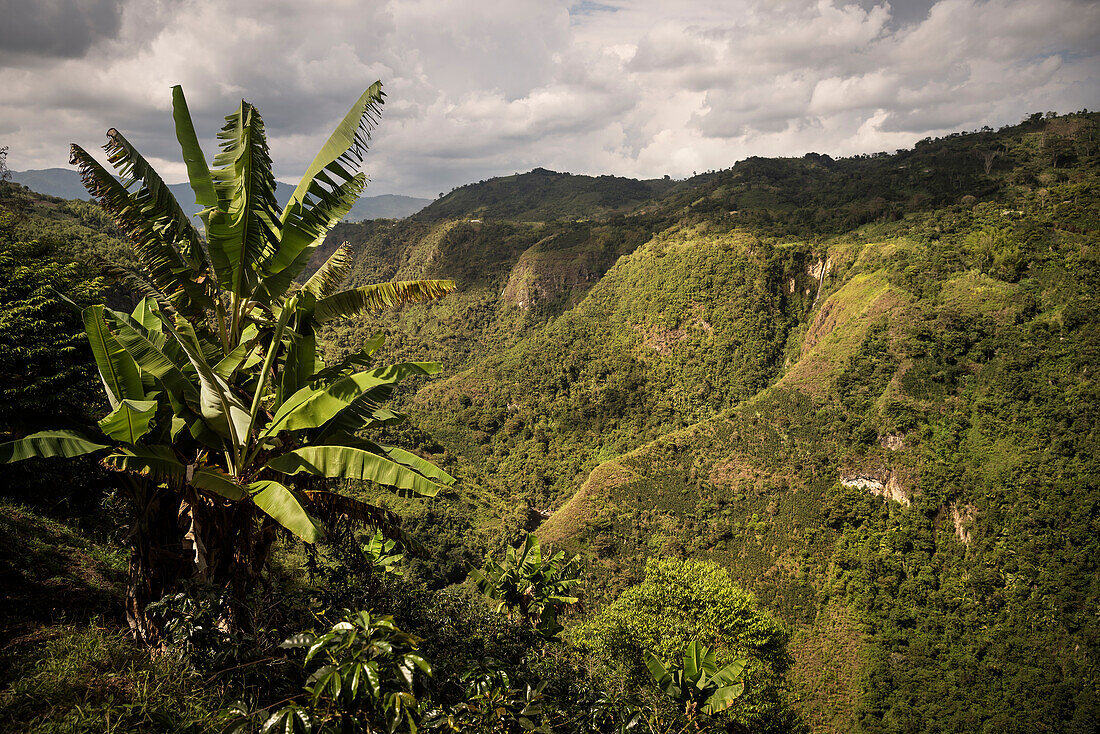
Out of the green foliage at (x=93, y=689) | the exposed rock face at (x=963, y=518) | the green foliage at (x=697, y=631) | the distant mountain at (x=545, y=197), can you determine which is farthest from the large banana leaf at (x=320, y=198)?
the distant mountain at (x=545, y=197)

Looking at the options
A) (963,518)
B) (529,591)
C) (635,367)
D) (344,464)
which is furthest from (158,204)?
(635,367)

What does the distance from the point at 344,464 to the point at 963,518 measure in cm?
3347

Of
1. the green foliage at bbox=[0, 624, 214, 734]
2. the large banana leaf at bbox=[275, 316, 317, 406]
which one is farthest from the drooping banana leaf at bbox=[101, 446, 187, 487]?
the green foliage at bbox=[0, 624, 214, 734]

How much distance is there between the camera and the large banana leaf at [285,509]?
3.48m

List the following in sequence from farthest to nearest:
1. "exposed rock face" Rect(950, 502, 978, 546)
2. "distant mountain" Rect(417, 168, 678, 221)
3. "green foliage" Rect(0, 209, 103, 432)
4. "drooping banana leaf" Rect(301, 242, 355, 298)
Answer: "distant mountain" Rect(417, 168, 678, 221) → "exposed rock face" Rect(950, 502, 978, 546) → "green foliage" Rect(0, 209, 103, 432) → "drooping banana leaf" Rect(301, 242, 355, 298)

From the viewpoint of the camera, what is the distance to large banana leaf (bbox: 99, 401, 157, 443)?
3.53 meters

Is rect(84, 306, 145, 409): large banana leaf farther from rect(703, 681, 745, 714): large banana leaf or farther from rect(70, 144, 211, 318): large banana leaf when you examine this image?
rect(703, 681, 745, 714): large banana leaf

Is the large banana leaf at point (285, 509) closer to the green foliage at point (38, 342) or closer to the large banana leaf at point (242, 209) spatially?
the large banana leaf at point (242, 209)

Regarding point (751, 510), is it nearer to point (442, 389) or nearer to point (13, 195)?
point (442, 389)

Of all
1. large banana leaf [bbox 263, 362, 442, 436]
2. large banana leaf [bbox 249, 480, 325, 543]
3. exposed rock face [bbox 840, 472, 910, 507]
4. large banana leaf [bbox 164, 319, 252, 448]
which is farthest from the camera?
exposed rock face [bbox 840, 472, 910, 507]

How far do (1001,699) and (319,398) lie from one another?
2970 cm

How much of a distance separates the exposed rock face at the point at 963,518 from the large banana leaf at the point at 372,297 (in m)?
32.0

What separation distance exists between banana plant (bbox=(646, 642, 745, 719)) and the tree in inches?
369

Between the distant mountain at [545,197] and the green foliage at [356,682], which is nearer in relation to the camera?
the green foliage at [356,682]
